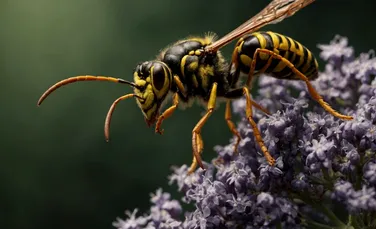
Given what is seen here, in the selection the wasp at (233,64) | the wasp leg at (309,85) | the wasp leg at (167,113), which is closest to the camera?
the wasp leg at (309,85)

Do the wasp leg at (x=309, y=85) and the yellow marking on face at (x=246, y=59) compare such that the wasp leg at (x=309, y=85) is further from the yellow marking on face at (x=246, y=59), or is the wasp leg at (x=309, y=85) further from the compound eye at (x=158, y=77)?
the compound eye at (x=158, y=77)

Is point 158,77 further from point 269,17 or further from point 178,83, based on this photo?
point 269,17

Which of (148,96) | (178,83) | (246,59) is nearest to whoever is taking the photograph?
(148,96)

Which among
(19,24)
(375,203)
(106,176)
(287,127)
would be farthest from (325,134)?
(19,24)

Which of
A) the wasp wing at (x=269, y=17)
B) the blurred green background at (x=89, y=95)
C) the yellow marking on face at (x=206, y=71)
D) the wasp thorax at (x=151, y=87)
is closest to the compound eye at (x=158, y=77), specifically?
the wasp thorax at (x=151, y=87)

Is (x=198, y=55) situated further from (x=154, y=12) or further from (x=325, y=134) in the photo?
(x=154, y=12)

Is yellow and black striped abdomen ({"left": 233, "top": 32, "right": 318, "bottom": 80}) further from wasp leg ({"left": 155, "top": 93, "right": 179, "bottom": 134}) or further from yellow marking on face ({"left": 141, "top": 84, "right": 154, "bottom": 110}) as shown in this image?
yellow marking on face ({"left": 141, "top": 84, "right": 154, "bottom": 110})

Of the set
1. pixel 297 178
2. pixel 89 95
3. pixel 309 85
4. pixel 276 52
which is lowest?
pixel 297 178

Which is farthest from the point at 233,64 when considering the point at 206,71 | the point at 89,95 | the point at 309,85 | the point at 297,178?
the point at 89,95
